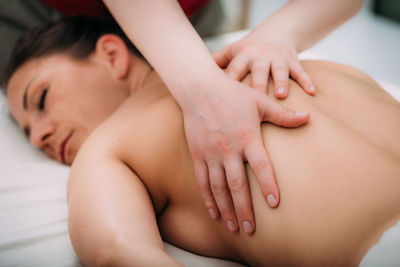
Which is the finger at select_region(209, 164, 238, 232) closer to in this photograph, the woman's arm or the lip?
the woman's arm

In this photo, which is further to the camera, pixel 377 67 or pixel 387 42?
pixel 387 42

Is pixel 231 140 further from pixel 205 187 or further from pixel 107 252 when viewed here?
pixel 107 252

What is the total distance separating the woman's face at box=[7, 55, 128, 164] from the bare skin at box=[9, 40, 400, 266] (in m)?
0.18

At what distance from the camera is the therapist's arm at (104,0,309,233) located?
57 centimetres

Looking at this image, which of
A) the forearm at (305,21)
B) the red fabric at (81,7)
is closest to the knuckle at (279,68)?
the forearm at (305,21)

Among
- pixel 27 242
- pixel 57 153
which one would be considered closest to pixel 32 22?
pixel 57 153

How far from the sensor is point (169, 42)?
2.06 feet

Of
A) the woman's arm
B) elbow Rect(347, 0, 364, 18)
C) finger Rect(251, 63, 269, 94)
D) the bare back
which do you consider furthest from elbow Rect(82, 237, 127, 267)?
elbow Rect(347, 0, 364, 18)

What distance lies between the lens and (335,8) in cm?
84

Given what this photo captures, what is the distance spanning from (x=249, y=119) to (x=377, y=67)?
3.98 feet

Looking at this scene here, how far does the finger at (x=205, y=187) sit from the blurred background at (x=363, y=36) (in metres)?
1.01

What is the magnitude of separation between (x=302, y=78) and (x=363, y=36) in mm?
1441

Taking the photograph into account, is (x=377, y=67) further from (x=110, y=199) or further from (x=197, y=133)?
(x=110, y=199)

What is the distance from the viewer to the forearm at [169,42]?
609mm
